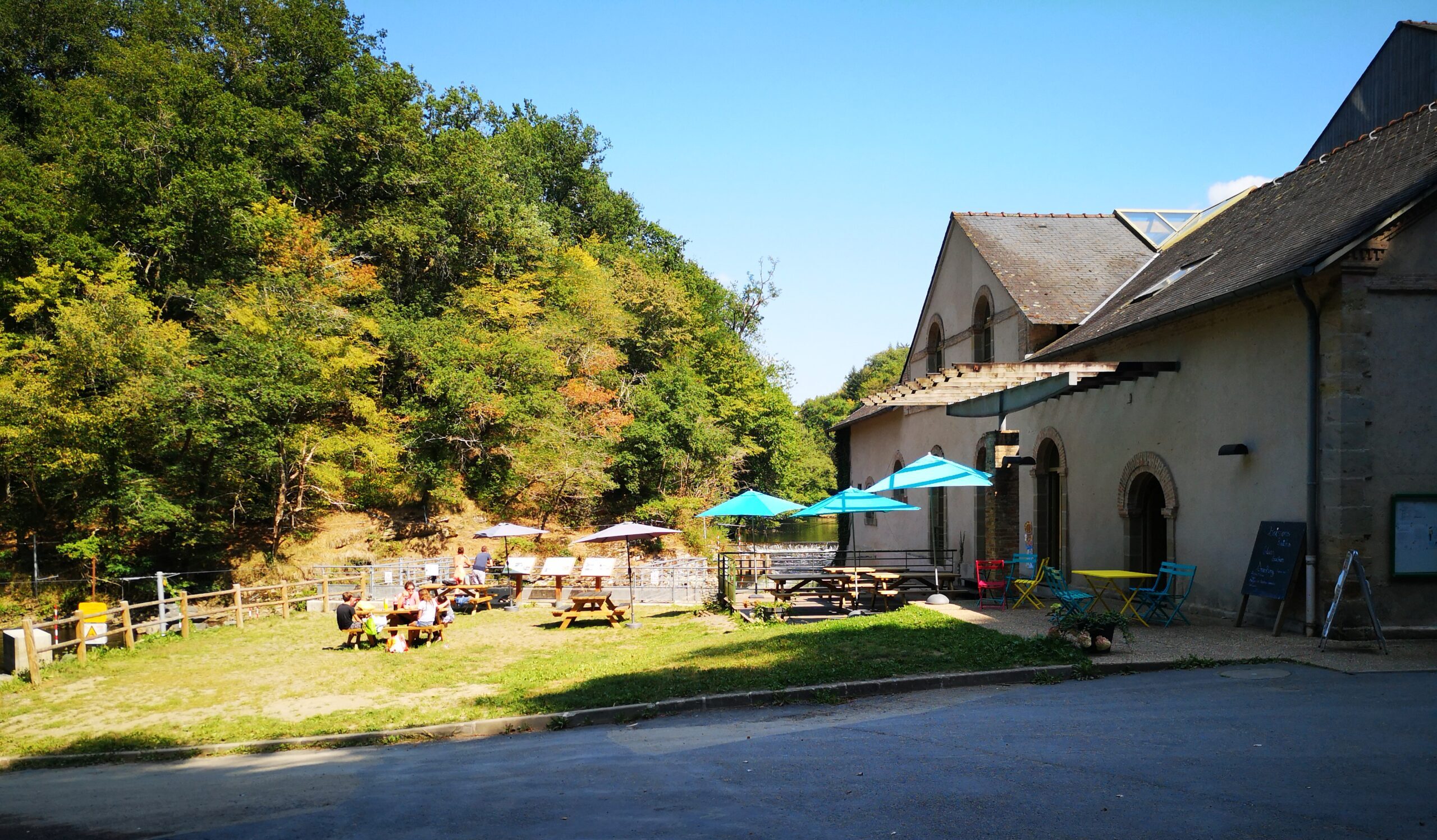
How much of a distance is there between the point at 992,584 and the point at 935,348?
887 cm

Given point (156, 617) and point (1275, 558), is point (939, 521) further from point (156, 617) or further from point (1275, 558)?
point (156, 617)

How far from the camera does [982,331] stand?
21.6 m

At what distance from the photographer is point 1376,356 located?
35.4 feet

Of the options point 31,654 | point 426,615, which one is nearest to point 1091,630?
point 426,615

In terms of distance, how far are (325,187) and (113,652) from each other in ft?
91.7

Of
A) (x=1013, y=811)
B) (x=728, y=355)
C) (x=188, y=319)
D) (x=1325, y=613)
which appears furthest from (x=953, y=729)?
(x=728, y=355)

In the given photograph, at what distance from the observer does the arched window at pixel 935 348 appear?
24172 millimetres

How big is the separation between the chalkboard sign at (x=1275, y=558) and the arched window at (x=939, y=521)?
10968 mm

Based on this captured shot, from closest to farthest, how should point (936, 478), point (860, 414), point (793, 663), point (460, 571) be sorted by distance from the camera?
point (793, 663), point (936, 478), point (460, 571), point (860, 414)

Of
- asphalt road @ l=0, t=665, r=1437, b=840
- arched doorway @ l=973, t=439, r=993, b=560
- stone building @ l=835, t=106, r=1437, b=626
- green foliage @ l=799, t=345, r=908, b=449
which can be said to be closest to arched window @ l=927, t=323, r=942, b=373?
stone building @ l=835, t=106, r=1437, b=626

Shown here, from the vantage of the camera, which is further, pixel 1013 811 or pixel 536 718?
pixel 536 718

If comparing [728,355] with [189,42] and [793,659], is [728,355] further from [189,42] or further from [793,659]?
[793,659]

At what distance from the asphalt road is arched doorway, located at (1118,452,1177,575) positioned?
5.89 meters

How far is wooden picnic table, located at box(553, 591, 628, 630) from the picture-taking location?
16.5 m
